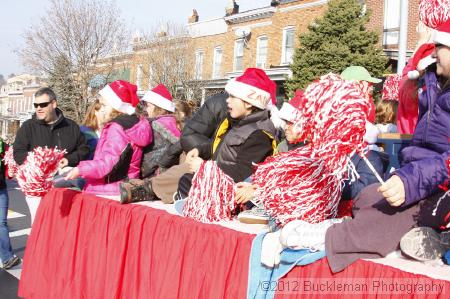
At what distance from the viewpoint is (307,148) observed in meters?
2.26

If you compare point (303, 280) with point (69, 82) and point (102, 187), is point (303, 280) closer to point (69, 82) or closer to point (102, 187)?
point (102, 187)

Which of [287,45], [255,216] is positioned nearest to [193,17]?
[287,45]

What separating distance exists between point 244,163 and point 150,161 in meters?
1.45

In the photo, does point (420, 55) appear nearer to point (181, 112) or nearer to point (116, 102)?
point (116, 102)

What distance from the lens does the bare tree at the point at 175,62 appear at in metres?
25.8

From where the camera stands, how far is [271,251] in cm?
224

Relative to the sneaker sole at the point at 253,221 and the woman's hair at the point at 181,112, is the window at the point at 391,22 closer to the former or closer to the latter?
the woman's hair at the point at 181,112

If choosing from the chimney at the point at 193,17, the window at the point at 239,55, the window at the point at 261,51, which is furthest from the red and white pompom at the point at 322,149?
the chimney at the point at 193,17

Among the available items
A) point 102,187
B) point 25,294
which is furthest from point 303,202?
point 25,294

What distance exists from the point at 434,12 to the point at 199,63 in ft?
81.4

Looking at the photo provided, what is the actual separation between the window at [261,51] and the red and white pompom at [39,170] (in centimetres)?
2051

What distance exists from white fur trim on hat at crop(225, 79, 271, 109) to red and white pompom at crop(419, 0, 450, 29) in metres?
1.13

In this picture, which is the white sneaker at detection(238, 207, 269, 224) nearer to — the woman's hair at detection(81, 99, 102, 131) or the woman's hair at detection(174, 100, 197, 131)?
the woman's hair at detection(174, 100, 197, 131)

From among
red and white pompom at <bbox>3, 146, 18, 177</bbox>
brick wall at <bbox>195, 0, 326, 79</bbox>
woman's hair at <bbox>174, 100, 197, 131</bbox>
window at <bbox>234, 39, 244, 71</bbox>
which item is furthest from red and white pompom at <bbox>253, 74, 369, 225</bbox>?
window at <bbox>234, 39, 244, 71</bbox>
